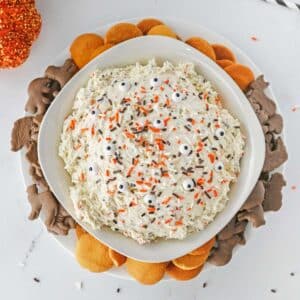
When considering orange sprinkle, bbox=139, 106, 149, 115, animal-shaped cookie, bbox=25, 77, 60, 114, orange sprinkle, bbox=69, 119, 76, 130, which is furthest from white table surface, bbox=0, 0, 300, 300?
orange sprinkle, bbox=139, 106, 149, 115

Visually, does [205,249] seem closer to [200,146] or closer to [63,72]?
[200,146]

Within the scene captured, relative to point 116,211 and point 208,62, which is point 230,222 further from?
point 208,62

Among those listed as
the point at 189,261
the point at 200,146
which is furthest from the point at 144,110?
the point at 189,261

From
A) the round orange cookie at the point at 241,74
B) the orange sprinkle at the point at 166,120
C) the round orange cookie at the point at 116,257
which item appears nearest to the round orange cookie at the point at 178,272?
the round orange cookie at the point at 116,257

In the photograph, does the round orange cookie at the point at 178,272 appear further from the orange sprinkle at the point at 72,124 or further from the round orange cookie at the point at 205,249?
the orange sprinkle at the point at 72,124

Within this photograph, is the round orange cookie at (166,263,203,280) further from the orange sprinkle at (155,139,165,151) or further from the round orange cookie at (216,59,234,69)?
the round orange cookie at (216,59,234,69)
